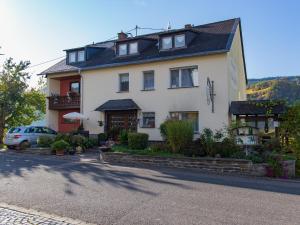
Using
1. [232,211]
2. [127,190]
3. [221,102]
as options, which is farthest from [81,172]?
[221,102]

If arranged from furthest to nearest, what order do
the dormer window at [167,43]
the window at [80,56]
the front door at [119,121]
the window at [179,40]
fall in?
the window at [80,56]
the front door at [119,121]
the dormer window at [167,43]
the window at [179,40]

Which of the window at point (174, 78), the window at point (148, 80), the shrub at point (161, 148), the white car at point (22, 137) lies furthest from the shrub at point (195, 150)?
the white car at point (22, 137)

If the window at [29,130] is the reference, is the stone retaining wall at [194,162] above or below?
below

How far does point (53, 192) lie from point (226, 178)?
5.99 metres

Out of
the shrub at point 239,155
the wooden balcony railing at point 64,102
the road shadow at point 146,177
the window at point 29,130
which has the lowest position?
the road shadow at point 146,177

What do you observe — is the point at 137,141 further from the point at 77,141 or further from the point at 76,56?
the point at 76,56

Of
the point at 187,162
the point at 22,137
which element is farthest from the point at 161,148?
the point at 22,137

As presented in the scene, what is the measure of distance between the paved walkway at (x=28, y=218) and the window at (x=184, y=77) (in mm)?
15816

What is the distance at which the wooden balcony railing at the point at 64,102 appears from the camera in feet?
88.5

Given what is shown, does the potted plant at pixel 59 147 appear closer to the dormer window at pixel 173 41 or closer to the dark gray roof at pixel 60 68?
the dark gray roof at pixel 60 68

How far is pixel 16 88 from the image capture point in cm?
2677

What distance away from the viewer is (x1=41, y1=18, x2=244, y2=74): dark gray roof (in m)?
20.7

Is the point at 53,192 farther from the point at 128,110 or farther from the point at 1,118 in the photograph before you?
the point at 1,118

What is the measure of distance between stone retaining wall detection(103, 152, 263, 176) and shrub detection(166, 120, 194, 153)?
137cm
